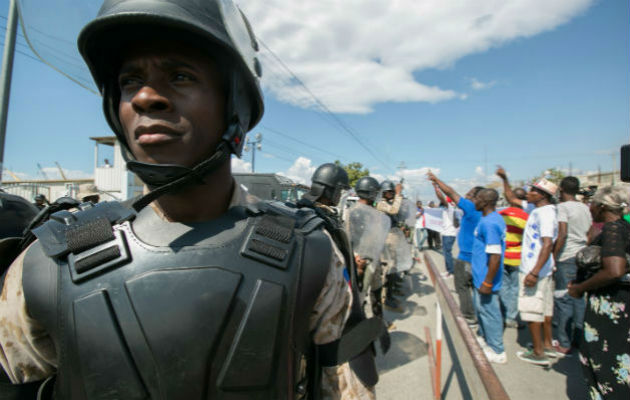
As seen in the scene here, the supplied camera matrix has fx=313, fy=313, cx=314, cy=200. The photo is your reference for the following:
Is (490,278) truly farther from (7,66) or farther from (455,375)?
(7,66)

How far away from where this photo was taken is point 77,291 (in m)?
0.89

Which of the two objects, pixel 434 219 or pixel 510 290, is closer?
pixel 510 290

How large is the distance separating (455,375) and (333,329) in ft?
10.5

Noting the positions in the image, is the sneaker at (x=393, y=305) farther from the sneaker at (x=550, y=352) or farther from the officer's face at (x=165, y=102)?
the officer's face at (x=165, y=102)

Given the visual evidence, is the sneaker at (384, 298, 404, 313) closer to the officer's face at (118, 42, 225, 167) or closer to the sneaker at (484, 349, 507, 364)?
the sneaker at (484, 349, 507, 364)

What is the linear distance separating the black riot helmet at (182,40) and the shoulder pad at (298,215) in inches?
9.5

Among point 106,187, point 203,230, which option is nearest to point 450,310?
point 203,230

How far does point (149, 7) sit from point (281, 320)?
1055mm

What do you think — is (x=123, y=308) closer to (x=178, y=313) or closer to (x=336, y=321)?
(x=178, y=313)

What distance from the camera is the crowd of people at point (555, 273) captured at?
241 centimetres

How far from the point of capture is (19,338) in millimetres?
911

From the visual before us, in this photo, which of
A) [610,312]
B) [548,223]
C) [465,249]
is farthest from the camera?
[465,249]

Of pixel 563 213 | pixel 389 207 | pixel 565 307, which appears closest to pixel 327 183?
pixel 389 207

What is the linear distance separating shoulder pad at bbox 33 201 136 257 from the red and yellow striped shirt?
472 cm
